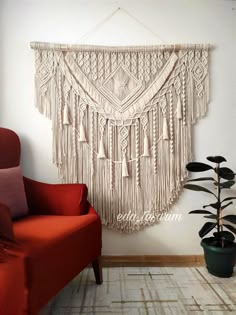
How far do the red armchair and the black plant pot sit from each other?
80 cm

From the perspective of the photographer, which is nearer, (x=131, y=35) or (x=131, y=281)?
(x=131, y=281)

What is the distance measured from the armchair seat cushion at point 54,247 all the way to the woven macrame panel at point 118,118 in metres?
0.48

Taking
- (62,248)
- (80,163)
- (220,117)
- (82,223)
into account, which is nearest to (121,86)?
(80,163)

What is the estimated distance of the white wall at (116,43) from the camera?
217cm

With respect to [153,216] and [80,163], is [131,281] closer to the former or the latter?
[153,216]

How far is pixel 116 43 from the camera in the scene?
85.7 inches

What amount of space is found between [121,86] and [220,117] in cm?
84

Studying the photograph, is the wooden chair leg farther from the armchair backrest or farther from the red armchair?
the armchair backrest

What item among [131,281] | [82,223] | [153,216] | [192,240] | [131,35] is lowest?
[131,281]

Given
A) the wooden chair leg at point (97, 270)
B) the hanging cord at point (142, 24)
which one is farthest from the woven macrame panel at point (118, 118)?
the wooden chair leg at point (97, 270)

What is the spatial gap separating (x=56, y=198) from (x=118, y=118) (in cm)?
79

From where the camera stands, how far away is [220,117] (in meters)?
2.19

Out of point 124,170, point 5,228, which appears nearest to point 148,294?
point 124,170

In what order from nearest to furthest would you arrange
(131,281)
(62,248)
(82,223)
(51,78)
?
(62,248), (82,223), (131,281), (51,78)
